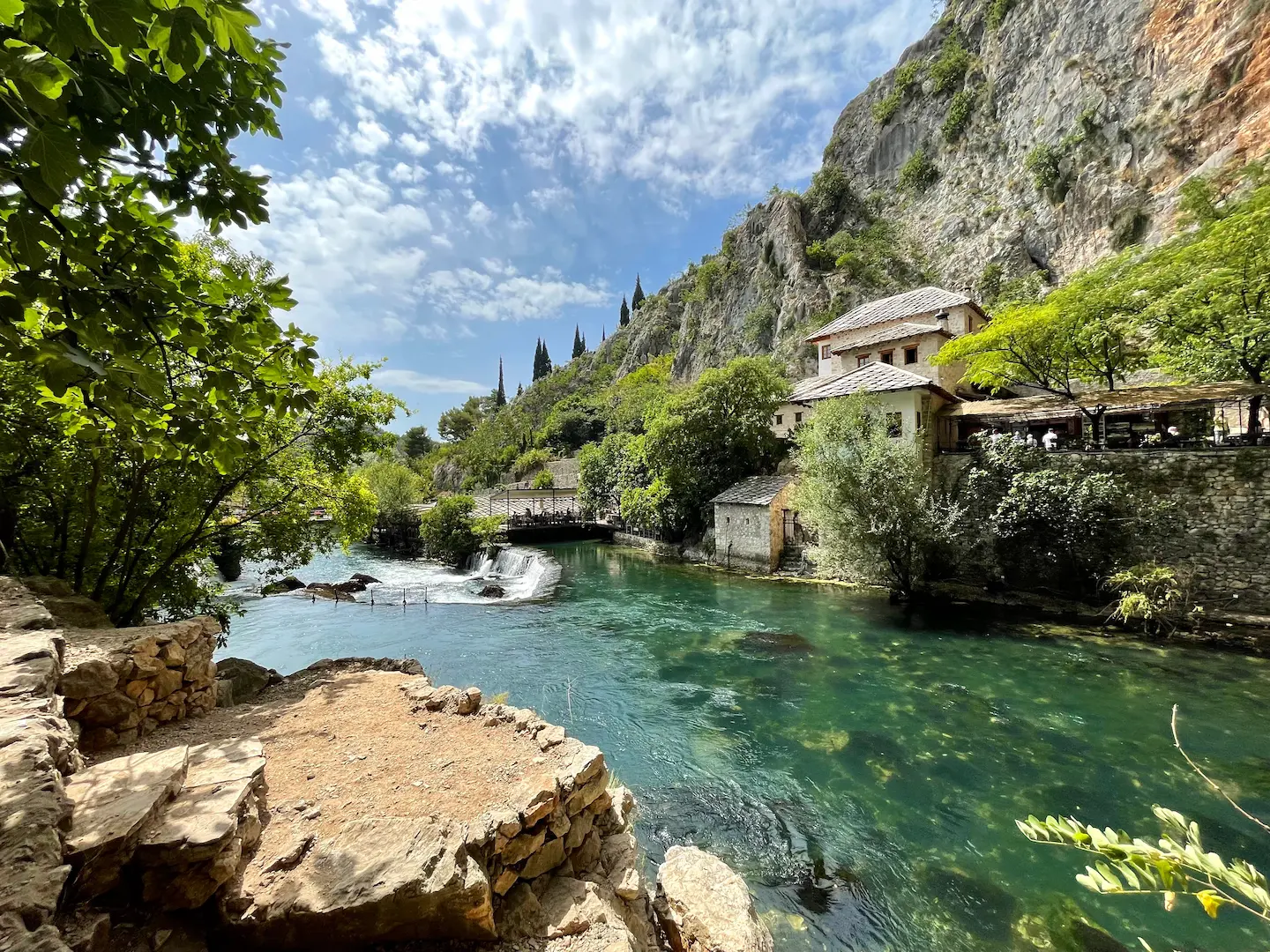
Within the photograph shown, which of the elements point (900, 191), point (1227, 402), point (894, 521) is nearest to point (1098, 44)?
point (900, 191)

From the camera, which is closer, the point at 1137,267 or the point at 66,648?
the point at 66,648

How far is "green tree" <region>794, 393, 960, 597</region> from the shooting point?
45.6ft

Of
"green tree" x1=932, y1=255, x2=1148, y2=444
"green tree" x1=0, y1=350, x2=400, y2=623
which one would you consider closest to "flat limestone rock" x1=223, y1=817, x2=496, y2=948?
"green tree" x1=0, y1=350, x2=400, y2=623

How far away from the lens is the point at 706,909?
4363 mm

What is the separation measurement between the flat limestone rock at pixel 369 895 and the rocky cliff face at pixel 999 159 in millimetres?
32960

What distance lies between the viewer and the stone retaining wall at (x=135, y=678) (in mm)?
4148

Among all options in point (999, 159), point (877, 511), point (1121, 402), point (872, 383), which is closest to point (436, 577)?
point (877, 511)

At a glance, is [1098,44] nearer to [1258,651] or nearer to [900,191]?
[900,191]

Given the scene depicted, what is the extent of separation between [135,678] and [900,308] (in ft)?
107

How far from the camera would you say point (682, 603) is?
1625cm

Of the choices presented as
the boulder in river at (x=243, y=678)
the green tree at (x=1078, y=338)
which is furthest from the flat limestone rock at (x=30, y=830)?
the green tree at (x=1078, y=338)

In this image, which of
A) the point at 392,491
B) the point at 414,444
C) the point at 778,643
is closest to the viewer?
the point at 778,643

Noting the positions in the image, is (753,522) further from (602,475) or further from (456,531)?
(602,475)

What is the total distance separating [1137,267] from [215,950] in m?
22.2
